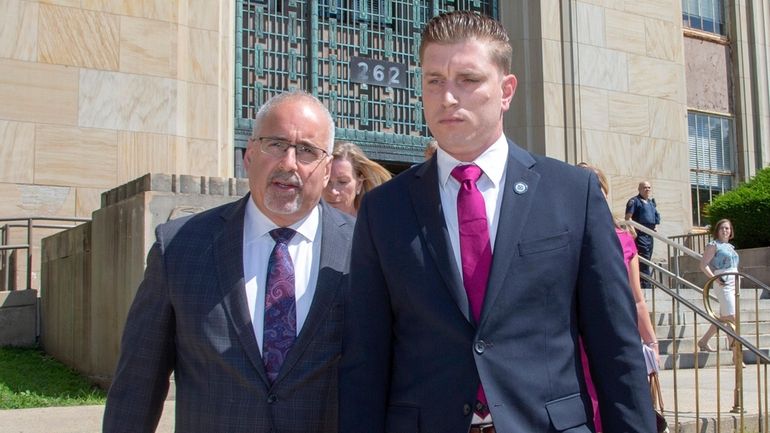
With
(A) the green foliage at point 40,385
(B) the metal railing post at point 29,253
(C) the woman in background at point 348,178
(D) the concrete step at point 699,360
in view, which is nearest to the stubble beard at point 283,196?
(C) the woman in background at point 348,178

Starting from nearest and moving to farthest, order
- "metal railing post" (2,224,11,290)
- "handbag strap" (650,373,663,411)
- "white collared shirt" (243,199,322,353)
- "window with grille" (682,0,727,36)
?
"white collared shirt" (243,199,322,353) → "handbag strap" (650,373,663,411) → "metal railing post" (2,224,11,290) → "window with grille" (682,0,727,36)

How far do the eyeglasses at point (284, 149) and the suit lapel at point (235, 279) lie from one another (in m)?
0.28

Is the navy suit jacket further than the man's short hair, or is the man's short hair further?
the man's short hair

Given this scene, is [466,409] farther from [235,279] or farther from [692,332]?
[692,332]

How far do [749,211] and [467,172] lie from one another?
15.8 meters

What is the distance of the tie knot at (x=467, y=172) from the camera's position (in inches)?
102

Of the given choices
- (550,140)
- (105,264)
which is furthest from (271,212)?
(550,140)

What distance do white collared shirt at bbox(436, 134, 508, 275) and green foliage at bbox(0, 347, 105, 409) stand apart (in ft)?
17.3

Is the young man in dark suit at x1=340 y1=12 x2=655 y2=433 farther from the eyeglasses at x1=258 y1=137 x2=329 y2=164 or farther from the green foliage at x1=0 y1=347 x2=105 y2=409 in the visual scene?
the green foliage at x1=0 y1=347 x2=105 y2=409

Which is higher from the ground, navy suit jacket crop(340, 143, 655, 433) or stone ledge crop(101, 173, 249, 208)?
stone ledge crop(101, 173, 249, 208)

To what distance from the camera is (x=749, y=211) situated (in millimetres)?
16766

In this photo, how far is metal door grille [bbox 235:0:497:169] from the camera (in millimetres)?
13859

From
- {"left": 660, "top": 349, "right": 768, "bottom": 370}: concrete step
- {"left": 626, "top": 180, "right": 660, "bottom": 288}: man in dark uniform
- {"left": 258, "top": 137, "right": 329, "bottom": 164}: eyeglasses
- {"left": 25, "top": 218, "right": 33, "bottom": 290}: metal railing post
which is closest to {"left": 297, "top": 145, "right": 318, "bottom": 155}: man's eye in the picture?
{"left": 258, "top": 137, "right": 329, "bottom": 164}: eyeglasses

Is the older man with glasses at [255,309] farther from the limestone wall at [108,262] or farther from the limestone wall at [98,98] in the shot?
the limestone wall at [98,98]
